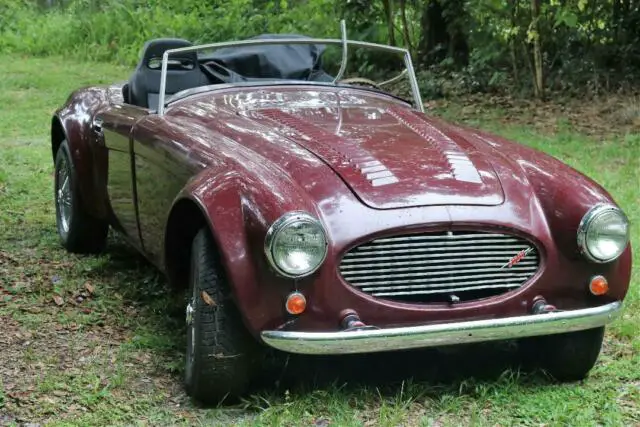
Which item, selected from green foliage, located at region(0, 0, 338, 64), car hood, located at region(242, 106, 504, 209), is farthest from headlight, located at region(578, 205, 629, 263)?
→ green foliage, located at region(0, 0, 338, 64)

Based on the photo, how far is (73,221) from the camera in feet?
19.1

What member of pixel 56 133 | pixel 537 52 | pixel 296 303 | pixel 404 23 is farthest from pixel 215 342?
pixel 404 23

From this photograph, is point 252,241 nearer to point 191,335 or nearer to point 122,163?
point 191,335

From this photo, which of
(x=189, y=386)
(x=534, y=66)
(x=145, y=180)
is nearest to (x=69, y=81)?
(x=534, y=66)

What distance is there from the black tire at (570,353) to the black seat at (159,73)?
104 inches

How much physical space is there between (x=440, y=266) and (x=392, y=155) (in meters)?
0.64

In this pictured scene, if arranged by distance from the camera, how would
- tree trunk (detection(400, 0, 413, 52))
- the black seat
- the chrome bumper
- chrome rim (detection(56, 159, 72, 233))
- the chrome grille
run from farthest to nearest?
1. tree trunk (detection(400, 0, 413, 52))
2. chrome rim (detection(56, 159, 72, 233))
3. the black seat
4. the chrome grille
5. the chrome bumper

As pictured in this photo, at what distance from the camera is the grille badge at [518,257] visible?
11.9ft

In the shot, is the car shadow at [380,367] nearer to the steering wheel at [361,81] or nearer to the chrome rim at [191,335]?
the chrome rim at [191,335]

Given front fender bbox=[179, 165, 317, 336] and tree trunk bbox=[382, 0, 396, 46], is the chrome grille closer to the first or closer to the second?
front fender bbox=[179, 165, 317, 336]

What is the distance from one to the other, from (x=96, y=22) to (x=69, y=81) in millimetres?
3625

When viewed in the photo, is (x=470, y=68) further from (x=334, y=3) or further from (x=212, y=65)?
(x=212, y=65)

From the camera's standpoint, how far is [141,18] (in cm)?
1719

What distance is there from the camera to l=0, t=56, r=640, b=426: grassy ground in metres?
3.60
